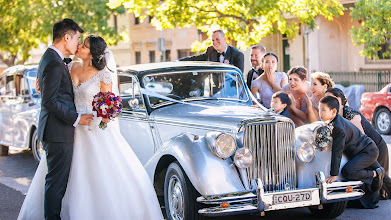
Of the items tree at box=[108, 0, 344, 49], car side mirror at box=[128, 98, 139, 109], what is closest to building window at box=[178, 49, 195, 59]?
tree at box=[108, 0, 344, 49]

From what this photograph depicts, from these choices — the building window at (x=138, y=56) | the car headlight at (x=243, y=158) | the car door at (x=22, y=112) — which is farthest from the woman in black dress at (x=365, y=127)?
the building window at (x=138, y=56)

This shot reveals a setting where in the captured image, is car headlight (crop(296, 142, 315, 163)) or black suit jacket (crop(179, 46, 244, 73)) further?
black suit jacket (crop(179, 46, 244, 73))

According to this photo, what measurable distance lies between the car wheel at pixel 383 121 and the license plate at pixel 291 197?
11.1 meters

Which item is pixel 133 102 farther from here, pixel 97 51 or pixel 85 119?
pixel 85 119

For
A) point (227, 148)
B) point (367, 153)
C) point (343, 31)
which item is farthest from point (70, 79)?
point (343, 31)

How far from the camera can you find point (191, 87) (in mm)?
8742

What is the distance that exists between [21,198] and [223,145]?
402cm

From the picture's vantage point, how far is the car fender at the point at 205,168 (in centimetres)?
662

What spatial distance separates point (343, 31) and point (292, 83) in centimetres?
2020

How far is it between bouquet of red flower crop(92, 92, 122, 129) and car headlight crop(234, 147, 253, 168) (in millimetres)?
1332

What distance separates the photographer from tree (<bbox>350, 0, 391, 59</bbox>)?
1784 cm

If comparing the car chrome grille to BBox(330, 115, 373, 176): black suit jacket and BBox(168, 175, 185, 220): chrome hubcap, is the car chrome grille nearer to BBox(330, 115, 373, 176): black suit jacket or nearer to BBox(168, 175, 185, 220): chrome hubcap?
BBox(330, 115, 373, 176): black suit jacket

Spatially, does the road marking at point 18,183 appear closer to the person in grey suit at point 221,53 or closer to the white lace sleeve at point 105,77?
the person in grey suit at point 221,53

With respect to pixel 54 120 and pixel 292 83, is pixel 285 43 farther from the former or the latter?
pixel 54 120
